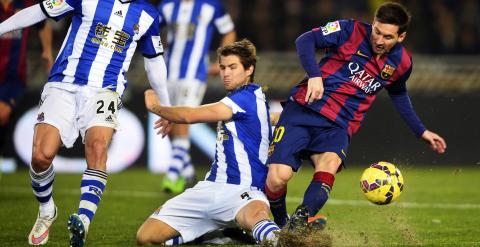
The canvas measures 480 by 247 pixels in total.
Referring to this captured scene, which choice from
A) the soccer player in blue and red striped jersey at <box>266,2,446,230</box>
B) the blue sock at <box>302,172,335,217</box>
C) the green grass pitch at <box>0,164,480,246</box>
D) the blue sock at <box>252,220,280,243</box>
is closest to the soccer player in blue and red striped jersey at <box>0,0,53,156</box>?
the green grass pitch at <box>0,164,480,246</box>

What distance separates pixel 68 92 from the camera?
701 centimetres

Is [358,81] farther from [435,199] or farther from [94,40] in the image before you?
[435,199]

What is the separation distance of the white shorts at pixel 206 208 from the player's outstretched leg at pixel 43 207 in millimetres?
825

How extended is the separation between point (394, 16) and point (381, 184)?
1250mm

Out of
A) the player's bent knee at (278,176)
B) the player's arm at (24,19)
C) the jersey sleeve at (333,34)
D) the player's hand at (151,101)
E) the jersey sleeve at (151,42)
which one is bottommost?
the player's bent knee at (278,176)

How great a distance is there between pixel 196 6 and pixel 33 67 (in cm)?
404

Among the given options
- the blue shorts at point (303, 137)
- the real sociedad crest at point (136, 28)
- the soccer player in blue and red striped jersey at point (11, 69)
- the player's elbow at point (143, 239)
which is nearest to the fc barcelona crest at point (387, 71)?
the blue shorts at point (303, 137)

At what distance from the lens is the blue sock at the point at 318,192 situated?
21.8ft

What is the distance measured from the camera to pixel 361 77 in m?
7.23

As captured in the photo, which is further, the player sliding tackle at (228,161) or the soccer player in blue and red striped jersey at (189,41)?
the soccer player in blue and red striped jersey at (189,41)

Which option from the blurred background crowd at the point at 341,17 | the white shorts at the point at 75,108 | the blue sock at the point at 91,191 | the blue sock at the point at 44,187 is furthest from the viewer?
A: the blurred background crowd at the point at 341,17

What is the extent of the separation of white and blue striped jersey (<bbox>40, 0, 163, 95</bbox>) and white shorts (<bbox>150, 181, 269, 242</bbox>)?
965 mm

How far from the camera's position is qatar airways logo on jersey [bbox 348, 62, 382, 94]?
723cm

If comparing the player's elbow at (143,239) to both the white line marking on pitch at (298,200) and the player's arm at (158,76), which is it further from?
the white line marking on pitch at (298,200)
